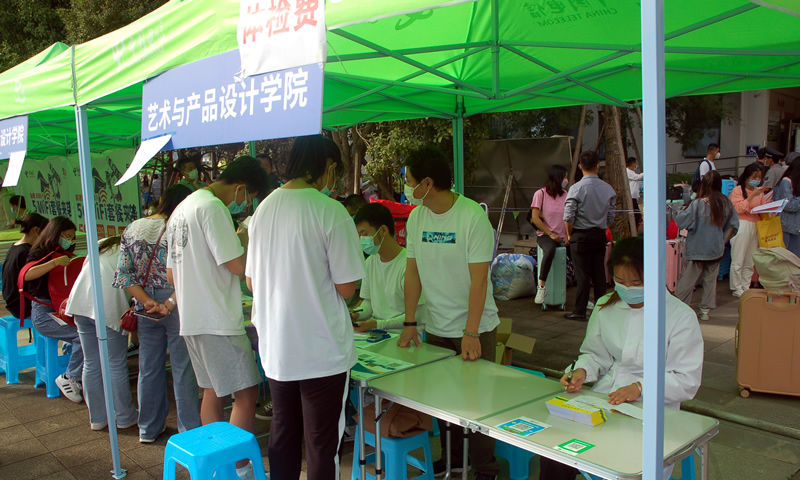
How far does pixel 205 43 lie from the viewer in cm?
239

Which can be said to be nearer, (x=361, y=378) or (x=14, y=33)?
(x=361, y=378)

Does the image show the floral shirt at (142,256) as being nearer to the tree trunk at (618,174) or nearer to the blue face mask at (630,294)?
the blue face mask at (630,294)

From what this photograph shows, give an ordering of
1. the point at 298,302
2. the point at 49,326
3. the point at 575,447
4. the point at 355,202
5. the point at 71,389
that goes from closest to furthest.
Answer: the point at 575,447, the point at 298,302, the point at 49,326, the point at 71,389, the point at 355,202

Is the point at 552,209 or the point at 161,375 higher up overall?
the point at 552,209

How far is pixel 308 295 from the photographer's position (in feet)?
7.59

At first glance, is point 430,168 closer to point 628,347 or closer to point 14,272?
point 628,347

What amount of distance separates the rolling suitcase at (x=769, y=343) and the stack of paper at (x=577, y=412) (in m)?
2.63

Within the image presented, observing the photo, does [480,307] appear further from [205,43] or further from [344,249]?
[205,43]

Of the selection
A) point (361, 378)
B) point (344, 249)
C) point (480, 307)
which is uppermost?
point (344, 249)

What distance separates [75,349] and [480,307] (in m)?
3.28

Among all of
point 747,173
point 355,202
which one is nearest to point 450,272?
point 355,202

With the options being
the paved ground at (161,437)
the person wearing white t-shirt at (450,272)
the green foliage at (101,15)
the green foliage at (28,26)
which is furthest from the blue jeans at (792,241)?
the green foliage at (28,26)

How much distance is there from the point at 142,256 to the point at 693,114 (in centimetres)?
1766

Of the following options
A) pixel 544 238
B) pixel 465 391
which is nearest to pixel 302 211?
pixel 465 391
